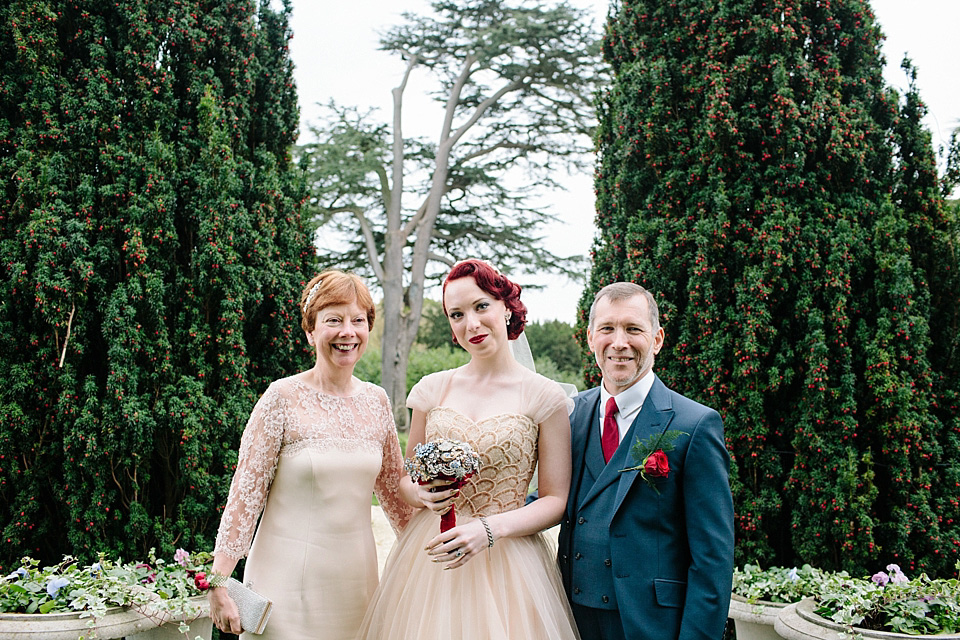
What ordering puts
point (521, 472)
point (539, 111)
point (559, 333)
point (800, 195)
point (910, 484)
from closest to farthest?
point (521, 472) < point (910, 484) < point (800, 195) < point (539, 111) < point (559, 333)

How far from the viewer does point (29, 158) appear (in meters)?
4.64

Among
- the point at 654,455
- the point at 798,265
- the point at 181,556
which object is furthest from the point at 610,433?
the point at 798,265

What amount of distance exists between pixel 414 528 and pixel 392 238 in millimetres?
15256

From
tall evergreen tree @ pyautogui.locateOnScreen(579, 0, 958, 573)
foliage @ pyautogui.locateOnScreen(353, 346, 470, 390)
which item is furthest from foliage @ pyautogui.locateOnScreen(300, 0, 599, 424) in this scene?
tall evergreen tree @ pyautogui.locateOnScreen(579, 0, 958, 573)

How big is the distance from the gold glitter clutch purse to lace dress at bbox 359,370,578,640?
408mm

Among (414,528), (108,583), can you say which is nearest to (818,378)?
(414,528)

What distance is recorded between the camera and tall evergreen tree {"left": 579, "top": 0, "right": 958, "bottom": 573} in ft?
14.9

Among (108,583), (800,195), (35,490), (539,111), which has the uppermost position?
(539,111)

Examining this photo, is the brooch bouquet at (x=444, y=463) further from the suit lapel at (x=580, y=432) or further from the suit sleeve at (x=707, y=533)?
the suit sleeve at (x=707, y=533)

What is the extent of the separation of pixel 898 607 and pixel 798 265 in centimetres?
219

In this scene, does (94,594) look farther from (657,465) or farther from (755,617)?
(755,617)

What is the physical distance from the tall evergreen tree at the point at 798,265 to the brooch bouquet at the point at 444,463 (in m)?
2.74

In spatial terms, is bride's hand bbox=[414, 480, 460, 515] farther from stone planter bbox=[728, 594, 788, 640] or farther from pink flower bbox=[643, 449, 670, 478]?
stone planter bbox=[728, 594, 788, 640]

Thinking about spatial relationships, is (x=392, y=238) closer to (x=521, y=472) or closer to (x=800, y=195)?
(x=800, y=195)
